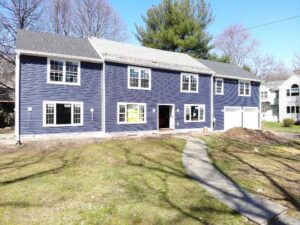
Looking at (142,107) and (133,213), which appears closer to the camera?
(133,213)

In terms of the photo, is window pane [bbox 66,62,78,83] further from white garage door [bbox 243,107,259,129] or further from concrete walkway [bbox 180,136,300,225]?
white garage door [bbox 243,107,259,129]

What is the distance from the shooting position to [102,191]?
26.6 ft

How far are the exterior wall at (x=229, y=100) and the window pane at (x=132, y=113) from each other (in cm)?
893

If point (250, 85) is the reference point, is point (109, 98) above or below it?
below

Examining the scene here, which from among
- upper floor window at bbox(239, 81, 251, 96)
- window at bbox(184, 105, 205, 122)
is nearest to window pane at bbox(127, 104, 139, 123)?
window at bbox(184, 105, 205, 122)

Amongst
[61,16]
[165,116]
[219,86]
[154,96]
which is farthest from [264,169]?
[61,16]

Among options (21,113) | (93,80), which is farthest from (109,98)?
(21,113)

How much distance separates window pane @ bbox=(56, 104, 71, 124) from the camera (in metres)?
17.2

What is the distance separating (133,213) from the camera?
21.9 ft

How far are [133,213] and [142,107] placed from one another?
572 inches

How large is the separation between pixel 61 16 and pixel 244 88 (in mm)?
29017

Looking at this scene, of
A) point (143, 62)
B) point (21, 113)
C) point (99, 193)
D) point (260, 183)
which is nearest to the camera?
point (99, 193)

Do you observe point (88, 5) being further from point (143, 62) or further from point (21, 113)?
point (21, 113)

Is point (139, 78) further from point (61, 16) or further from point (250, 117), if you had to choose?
point (61, 16)
